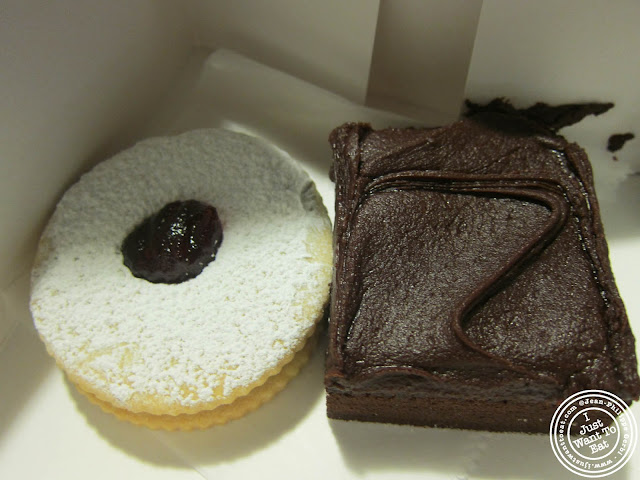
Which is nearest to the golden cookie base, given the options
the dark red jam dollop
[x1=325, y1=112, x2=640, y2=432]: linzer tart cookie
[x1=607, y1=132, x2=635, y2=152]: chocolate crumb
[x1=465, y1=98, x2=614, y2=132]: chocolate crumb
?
[x1=325, y1=112, x2=640, y2=432]: linzer tart cookie

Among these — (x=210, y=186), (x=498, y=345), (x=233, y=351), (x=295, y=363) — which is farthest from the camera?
(x=210, y=186)

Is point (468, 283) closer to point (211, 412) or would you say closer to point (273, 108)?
point (211, 412)

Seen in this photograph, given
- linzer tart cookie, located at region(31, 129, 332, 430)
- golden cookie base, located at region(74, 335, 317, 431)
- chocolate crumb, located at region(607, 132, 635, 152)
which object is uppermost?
chocolate crumb, located at region(607, 132, 635, 152)

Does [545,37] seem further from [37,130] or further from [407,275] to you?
[37,130]

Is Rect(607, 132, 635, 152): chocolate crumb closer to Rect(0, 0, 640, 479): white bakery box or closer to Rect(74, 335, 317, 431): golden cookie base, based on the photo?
Rect(0, 0, 640, 479): white bakery box

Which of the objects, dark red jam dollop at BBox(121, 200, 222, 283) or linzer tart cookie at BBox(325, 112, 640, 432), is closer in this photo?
linzer tart cookie at BBox(325, 112, 640, 432)

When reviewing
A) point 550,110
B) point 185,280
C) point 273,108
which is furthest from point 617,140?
point 185,280

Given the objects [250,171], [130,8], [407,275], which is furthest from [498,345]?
[130,8]
